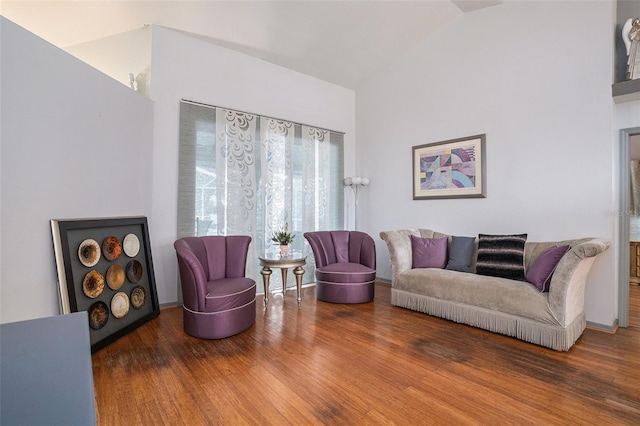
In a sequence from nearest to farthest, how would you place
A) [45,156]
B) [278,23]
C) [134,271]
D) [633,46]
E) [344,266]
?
[45,156] → [633,46] → [134,271] → [278,23] → [344,266]

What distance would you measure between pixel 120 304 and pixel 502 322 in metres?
3.67

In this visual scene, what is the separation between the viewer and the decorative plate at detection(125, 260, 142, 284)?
3.05 m

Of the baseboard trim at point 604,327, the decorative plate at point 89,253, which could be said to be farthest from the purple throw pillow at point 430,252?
the decorative plate at point 89,253

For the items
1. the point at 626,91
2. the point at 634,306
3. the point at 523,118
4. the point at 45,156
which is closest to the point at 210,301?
the point at 45,156

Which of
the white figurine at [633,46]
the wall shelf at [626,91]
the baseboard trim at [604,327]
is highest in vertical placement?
the white figurine at [633,46]

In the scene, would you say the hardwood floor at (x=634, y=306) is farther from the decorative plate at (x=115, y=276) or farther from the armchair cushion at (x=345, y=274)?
the decorative plate at (x=115, y=276)

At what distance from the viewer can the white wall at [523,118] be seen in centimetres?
Result: 311

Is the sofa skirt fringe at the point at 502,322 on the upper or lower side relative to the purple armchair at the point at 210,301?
lower

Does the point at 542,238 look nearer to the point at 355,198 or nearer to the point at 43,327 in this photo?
the point at 355,198

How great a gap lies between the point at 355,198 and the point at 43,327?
16.1 ft

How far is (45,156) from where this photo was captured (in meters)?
2.34

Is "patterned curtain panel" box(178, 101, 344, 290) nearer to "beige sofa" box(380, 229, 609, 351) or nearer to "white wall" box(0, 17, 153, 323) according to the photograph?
"white wall" box(0, 17, 153, 323)

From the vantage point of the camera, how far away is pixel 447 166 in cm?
430

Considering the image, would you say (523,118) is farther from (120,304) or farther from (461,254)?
(120,304)
